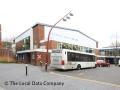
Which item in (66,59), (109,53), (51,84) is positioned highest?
(109,53)

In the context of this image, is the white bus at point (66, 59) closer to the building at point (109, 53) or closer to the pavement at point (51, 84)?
the pavement at point (51, 84)

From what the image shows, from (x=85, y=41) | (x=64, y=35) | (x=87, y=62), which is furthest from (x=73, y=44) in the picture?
(x=87, y=62)

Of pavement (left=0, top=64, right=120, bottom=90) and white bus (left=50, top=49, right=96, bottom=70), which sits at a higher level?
white bus (left=50, top=49, right=96, bottom=70)

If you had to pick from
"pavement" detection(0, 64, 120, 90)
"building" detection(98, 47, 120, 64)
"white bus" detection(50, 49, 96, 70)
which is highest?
"building" detection(98, 47, 120, 64)

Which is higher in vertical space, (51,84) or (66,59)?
(66,59)

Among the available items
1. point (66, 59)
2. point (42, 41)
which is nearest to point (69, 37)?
point (42, 41)

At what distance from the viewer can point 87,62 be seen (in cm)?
4094

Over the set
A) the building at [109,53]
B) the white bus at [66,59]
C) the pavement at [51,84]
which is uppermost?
the building at [109,53]

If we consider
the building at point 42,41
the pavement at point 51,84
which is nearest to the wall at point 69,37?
the building at point 42,41

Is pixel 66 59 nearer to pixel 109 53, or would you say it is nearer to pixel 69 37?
pixel 69 37

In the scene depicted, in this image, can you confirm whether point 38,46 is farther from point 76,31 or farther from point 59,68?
point 59,68

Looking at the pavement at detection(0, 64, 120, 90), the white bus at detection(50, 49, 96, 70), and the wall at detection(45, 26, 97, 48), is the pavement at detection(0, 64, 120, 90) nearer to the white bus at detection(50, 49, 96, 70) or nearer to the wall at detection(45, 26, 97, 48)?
the white bus at detection(50, 49, 96, 70)

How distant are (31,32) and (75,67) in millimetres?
31107

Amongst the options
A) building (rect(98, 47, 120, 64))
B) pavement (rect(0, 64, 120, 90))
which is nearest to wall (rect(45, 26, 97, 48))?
building (rect(98, 47, 120, 64))
